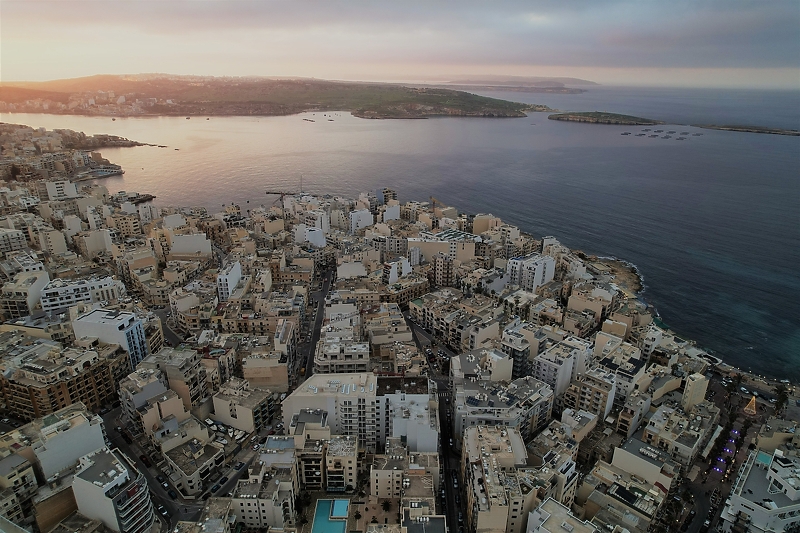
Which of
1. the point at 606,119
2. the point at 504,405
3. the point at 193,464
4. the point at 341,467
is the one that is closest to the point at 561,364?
the point at 504,405

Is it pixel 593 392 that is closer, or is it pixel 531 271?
pixel 593 392

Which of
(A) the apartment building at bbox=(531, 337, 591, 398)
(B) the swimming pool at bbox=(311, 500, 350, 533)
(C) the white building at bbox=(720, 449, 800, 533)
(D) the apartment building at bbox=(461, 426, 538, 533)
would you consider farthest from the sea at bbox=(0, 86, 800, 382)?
(B) the swimming pool at bbox=(311, 500, 350, 533)

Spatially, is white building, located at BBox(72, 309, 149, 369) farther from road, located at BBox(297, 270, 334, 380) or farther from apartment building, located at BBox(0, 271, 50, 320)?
road, located at BBox(297, 270, 334, 380)

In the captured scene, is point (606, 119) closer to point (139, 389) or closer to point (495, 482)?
point (495, 482)

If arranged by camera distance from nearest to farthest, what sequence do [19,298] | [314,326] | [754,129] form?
[19,298]
[314,326]
[754,129]

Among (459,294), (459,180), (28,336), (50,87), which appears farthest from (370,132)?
(50,87)

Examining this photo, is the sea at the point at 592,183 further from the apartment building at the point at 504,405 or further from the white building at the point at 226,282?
the white building at the point at 226,282

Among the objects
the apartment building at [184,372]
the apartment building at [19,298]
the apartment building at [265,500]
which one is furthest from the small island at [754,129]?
the apartment building at [19,298]
